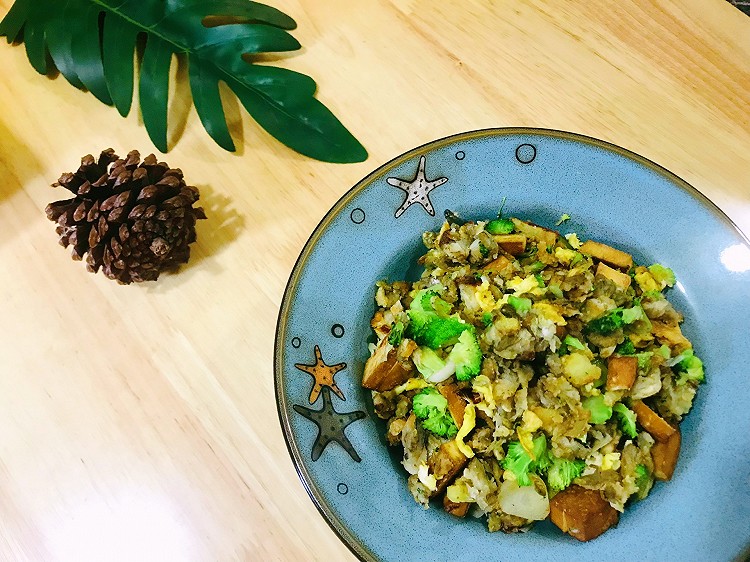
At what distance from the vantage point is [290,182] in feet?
4.58

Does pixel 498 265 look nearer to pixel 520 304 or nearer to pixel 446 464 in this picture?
pixel 520 304

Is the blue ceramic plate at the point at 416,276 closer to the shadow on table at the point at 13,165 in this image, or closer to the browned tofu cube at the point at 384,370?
the browned tofu cube at the point at 384,370

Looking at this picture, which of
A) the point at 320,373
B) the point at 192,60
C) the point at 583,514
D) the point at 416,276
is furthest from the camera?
the point at 192,60

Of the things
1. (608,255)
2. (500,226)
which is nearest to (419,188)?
(500,226)

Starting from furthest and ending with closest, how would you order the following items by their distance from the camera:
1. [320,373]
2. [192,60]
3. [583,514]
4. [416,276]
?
[192,60] → [416,276] → [320,373] → [583,514]

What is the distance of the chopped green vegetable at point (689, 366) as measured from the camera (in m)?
1.10

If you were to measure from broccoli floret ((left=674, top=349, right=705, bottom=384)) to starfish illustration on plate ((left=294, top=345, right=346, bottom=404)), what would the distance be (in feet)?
2.07

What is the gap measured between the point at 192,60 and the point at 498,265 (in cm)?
88

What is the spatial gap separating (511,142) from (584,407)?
54 centimetres

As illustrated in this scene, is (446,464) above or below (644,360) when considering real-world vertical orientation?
below

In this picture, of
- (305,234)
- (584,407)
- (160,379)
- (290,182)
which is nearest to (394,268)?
(305,234)

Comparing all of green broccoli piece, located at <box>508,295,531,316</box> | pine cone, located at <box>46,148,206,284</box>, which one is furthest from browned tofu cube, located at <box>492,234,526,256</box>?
pine cone, located at <box>46,148,206,284</box>

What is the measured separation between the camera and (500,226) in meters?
1.23

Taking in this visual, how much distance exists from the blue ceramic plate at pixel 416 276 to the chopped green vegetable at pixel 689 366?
0.02 meters
